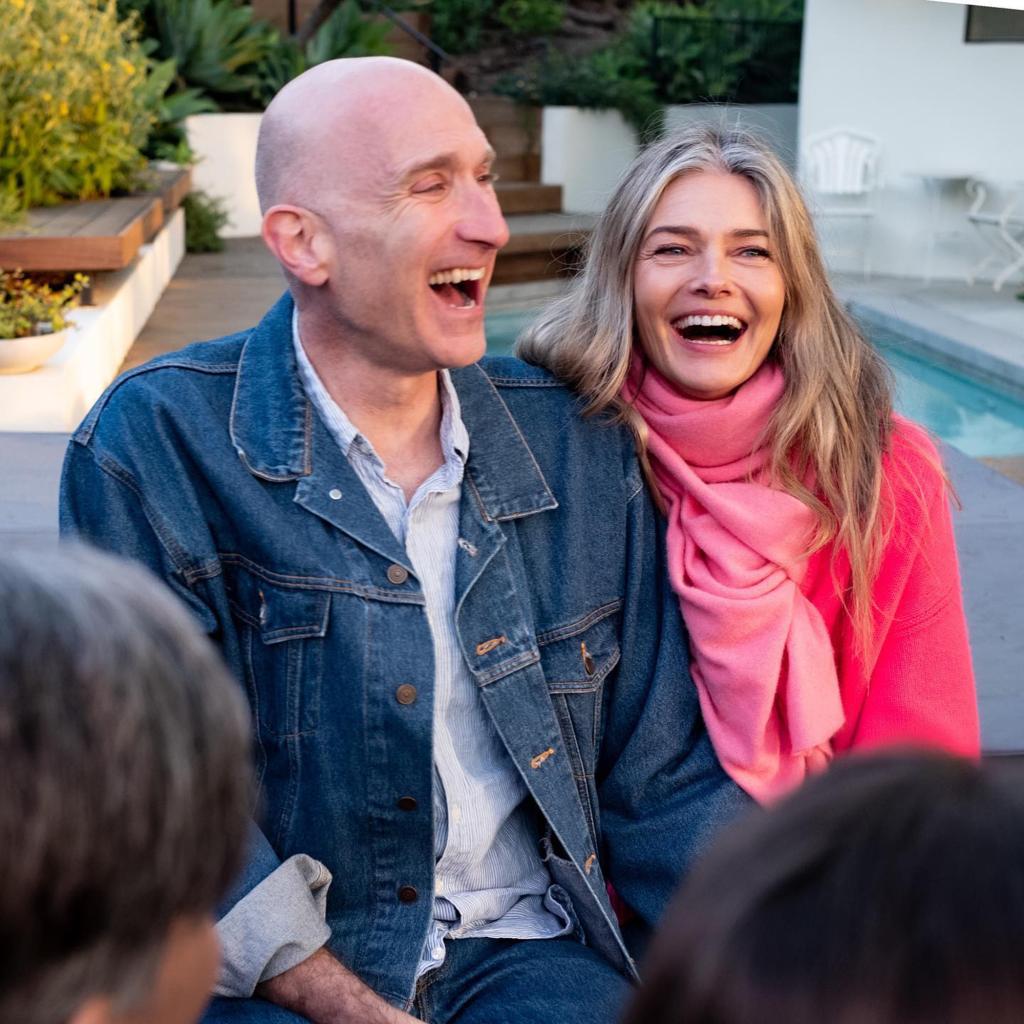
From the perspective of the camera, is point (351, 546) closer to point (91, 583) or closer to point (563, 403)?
point (563, 403)

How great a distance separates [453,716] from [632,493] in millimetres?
445

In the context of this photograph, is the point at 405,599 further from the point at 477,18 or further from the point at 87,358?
the point at 477,18

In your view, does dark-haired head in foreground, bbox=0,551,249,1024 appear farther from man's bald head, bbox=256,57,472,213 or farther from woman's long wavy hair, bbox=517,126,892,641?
woman's long wavy hair, bbox=517,126,892,641

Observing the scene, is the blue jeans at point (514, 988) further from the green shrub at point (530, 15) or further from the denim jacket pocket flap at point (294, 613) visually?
the green shrub at point (530, 15)

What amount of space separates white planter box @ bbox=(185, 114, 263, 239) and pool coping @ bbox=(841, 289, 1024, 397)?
5.57m

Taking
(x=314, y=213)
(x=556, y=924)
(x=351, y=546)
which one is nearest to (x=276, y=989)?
(x=556, y=924)

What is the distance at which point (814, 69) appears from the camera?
1326 centimetres

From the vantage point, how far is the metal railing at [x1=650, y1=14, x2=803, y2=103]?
15836mm

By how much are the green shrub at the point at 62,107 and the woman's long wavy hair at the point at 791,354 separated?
564cm

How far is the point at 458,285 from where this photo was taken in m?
2.13

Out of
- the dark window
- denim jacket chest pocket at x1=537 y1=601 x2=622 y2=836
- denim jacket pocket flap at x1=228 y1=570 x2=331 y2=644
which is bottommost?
the dark window

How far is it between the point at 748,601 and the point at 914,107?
11894mm

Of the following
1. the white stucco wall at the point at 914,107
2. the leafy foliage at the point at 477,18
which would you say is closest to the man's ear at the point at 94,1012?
the white stucco wall at the point at 914,107

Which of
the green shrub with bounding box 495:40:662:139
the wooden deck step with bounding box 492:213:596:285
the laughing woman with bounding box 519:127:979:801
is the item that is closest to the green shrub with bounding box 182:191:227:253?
the wooden deck step with bounding box 492:213:596:285
